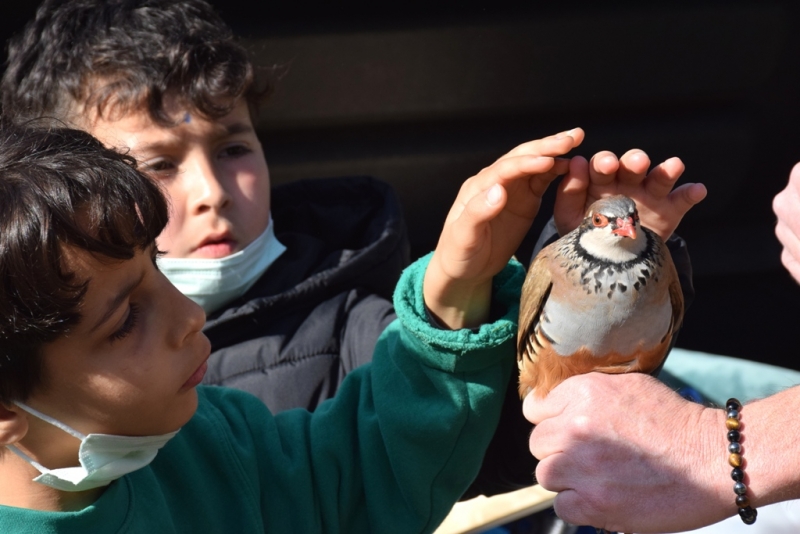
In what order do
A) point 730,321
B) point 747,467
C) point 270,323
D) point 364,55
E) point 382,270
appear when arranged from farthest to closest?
point 730,321 → point 364,55 → point 382,270 → point 270,323 → point 747,467

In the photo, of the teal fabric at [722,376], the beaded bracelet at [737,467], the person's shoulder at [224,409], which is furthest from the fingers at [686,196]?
the teal fabric at [722,376]

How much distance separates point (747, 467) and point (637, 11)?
2351 mm

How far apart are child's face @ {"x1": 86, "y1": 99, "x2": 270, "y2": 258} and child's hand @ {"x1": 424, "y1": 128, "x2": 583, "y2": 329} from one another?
65 cm

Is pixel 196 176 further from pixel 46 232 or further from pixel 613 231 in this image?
pixel 613 231

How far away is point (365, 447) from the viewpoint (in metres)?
1.52

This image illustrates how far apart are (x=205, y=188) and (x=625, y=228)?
983 millimetres

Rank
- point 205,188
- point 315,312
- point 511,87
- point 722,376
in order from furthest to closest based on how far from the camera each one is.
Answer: point 511,87
point 722,376
point 315,312
point 205,188

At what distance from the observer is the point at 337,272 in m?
2.04

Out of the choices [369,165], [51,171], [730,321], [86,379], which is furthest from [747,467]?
[730,321]

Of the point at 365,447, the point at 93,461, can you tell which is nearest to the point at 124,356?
the point at 93,461

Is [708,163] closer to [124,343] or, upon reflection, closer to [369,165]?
[369,165]

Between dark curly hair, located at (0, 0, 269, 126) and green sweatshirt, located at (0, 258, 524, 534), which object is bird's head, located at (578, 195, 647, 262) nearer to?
green sweatshirt, located at (0, 258, 524, 534)

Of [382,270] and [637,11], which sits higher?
[637,11]

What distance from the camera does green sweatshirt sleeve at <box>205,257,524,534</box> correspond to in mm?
1456
